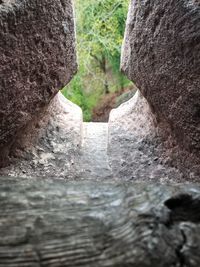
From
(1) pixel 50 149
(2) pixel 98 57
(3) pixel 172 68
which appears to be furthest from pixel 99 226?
(2) pixel 98 57

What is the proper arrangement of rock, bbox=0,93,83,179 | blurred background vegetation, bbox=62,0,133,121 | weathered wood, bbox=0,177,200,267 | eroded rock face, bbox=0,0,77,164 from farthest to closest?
blurred background vegetation, bbox=62,0,133,121 → rock, bbox=0,93,83,179 → eroded rock face, bbox=0,0,77,164 → weathered wood, bbox=0,177,200,267

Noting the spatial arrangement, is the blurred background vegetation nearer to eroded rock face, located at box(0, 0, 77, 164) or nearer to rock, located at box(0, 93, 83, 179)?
rock, located at box(0, 93, 83, 179)

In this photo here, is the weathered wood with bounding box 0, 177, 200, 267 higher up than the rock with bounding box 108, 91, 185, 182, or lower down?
higher up

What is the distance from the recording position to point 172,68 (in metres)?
1.26

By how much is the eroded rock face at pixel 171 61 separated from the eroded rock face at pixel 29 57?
0.85 feet

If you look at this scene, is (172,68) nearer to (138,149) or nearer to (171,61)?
(171,61)

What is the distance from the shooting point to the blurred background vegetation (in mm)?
3285

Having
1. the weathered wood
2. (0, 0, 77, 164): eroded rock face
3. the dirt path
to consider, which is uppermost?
(0, 0, 77, 164): eroded rock face

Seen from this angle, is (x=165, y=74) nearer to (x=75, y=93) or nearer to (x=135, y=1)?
(x=135, y=1)

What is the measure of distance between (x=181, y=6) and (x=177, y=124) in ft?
1.15

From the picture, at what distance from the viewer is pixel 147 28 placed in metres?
1.36

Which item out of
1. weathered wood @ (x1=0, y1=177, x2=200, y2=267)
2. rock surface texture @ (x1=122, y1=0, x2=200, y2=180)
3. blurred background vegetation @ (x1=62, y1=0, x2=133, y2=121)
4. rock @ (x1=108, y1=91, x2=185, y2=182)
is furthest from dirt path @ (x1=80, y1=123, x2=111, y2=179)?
blurred background vegetation @ (x1=62, y1=0, x2=133, y2=121)

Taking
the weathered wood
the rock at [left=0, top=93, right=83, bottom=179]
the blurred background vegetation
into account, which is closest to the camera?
the weathered wood

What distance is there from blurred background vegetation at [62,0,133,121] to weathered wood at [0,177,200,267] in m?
2.67
